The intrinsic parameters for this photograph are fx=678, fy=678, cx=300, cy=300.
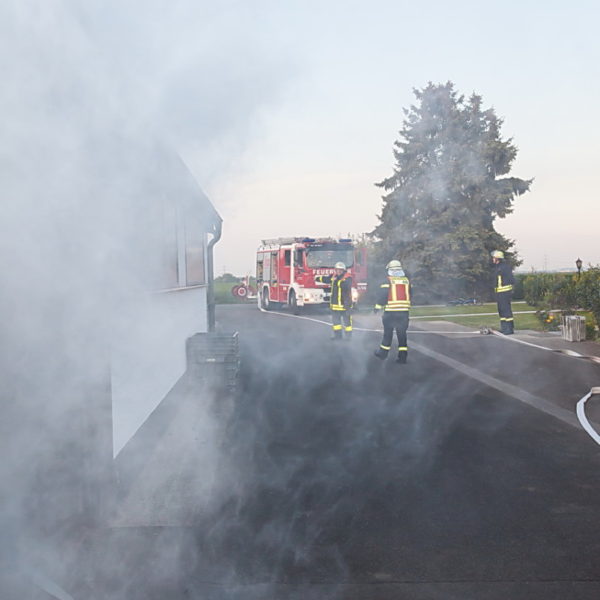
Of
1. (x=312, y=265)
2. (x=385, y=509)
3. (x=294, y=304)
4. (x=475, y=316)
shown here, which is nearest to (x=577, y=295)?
(x=475, y=316)

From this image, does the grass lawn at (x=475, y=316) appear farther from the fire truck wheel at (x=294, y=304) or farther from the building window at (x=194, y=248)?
the building window at (x=194, y=248)

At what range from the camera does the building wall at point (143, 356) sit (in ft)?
16.9

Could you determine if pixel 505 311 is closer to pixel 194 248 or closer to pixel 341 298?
pixel 341 298

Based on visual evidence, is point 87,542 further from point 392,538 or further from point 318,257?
point 318,257

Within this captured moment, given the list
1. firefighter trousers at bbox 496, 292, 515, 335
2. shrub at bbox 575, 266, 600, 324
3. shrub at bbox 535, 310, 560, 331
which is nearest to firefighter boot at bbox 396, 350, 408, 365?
firefighter trousers at bbox 496, 292, 515, 335

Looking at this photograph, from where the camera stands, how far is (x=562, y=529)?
13.0 feet

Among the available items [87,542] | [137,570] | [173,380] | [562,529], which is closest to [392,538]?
[562,529]

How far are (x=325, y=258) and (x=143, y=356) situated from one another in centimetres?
1608

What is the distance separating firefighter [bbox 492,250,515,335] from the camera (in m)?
13.9

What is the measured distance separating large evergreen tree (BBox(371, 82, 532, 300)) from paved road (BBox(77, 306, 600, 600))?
15.4ft

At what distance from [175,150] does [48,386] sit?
6.07ft

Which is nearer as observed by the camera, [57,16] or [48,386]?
[57,16]

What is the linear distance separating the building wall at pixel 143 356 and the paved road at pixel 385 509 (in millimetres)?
628

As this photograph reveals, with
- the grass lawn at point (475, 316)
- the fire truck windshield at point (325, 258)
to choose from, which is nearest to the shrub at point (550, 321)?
the grass lawn at point (475, 316)
